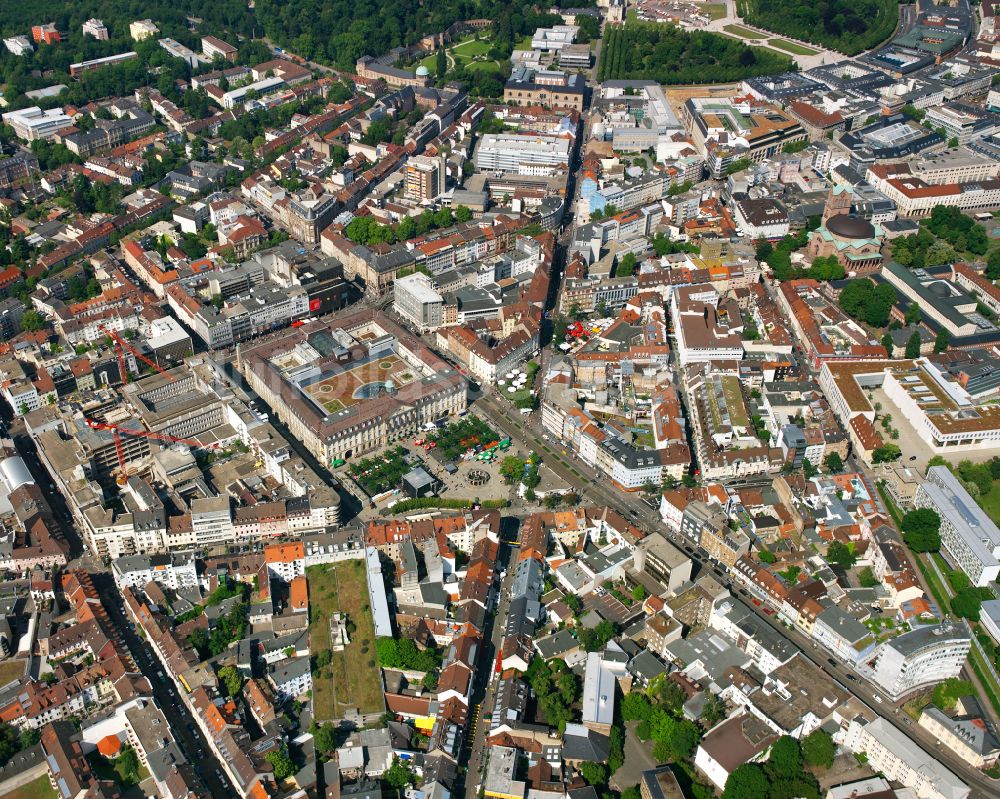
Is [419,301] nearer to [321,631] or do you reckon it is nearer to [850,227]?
[321,631]

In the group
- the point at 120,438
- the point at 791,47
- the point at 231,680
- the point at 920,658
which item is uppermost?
the point at 791,47

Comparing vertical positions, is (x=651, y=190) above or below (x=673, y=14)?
below

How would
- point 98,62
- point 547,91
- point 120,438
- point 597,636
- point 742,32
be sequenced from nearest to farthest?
point 597,636 < point 120,438 < point 547,91 < point 98,62 < point 742,32

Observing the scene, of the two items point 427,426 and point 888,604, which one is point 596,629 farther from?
point 427,426

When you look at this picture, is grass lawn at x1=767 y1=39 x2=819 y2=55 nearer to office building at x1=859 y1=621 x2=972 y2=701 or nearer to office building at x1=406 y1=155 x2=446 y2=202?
office building at x1=406 y1=155 x2=446 y2=202

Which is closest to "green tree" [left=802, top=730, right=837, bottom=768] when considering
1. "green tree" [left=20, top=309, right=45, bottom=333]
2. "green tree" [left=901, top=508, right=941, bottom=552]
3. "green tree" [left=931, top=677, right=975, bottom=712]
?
"green tree" [left=931, top=677, right=975, bottom=712]

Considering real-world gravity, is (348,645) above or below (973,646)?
below

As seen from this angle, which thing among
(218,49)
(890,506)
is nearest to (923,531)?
(890,506)

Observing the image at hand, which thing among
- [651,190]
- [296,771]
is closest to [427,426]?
[296,771]
